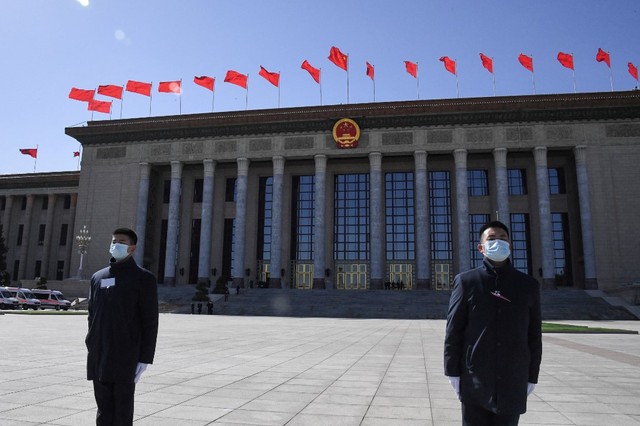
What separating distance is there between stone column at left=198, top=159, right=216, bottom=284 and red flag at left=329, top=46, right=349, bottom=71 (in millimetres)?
16181

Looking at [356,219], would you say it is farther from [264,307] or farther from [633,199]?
[633,199]

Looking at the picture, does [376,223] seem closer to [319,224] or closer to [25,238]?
[319,224]

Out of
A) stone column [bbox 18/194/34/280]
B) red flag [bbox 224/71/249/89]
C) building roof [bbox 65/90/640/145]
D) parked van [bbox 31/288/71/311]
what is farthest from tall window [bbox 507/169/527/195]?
stone column [bbox 18/194/34/280]

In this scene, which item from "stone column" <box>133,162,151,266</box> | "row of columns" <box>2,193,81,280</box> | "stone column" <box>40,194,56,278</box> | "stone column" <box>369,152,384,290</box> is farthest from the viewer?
"row of columns" <box>2,193,81,280</box>

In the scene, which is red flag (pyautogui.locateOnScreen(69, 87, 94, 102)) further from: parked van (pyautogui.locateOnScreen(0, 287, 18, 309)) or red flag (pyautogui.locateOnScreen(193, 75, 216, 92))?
parked van (pyautogui.locateOnScreen(0, 287, 18, 309))

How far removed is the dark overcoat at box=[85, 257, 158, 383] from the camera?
4137 millimetres

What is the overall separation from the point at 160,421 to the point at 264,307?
32169 millimetres

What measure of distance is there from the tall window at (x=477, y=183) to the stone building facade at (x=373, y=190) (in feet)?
0.34

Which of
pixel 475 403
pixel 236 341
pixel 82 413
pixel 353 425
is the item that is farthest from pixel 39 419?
pixel 236 341

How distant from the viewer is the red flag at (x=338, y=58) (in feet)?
148

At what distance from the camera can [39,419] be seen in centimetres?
555

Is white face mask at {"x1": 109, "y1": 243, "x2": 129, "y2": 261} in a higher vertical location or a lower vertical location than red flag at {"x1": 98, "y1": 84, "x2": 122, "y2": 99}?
lower

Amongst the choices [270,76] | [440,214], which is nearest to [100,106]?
[270,76]

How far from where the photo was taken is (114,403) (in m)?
4.15
